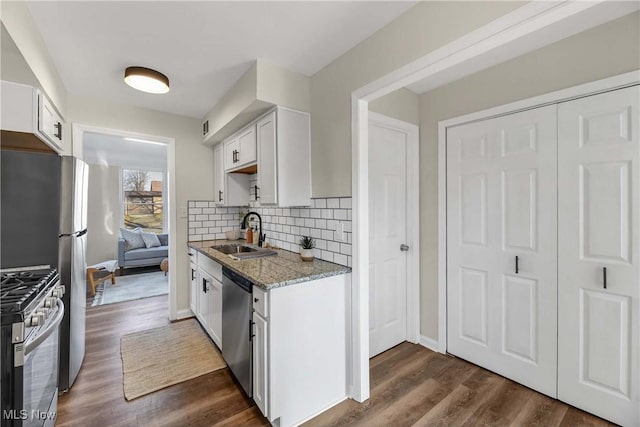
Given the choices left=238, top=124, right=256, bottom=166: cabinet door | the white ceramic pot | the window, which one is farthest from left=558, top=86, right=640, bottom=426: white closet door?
the window

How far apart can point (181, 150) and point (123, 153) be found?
3206mm

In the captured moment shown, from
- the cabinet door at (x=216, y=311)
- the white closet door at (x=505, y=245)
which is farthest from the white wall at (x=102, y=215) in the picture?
the white closet door at (x=505, y=245)

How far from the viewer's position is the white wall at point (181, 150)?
2.97 m

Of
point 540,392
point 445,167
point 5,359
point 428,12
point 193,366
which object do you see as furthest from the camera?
point 445,167

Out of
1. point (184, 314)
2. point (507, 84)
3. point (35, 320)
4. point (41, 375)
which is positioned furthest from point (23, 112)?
point (507, 84)

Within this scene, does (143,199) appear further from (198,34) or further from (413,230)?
(413,230)

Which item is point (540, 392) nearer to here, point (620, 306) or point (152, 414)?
point (620, 306)

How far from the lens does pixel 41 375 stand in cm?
134

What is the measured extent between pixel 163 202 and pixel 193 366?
523 cm

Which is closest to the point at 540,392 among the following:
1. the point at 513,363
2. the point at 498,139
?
the point at 513,363

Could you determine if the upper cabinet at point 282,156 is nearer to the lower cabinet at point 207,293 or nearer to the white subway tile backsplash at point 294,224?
the white subway tile backsplash at point 294,224

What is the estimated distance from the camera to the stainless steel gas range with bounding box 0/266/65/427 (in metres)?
1.10

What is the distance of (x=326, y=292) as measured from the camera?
1.86 meters

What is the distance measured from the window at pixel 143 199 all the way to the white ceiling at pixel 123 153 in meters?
0.19
